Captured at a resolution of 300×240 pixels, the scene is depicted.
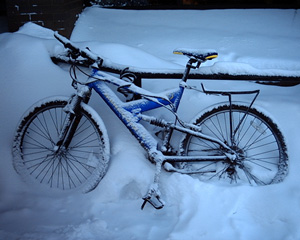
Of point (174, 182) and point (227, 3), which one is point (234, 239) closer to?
point (174, 182)

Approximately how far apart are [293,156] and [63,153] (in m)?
2.31

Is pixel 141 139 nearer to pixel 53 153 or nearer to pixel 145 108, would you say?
pixel 145 108

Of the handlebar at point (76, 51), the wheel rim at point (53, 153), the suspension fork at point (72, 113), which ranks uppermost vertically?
the handlebar at point (76, 51)

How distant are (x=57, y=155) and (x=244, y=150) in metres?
1.89

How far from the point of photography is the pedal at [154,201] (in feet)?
8.85

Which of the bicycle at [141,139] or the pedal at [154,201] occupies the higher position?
the bicycle at [141,139]

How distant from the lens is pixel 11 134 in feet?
10.8

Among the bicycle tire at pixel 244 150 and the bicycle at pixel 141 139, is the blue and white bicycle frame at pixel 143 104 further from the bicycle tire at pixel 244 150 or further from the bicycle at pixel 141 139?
the bicycle tire at pixel 244 150

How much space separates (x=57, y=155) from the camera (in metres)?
3.02

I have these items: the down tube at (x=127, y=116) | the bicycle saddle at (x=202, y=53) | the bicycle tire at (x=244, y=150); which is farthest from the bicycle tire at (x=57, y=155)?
the bicycle saddle at (x=202, y=53)

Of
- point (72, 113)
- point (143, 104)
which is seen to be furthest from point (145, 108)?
point (72, 113)

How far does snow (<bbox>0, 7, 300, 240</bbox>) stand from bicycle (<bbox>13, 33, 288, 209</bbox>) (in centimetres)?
16

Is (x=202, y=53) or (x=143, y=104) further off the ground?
(x=202, y=53)

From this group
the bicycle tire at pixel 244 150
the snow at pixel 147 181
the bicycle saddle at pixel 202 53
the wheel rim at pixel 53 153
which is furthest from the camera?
the wheel rim at pixel 53 153
